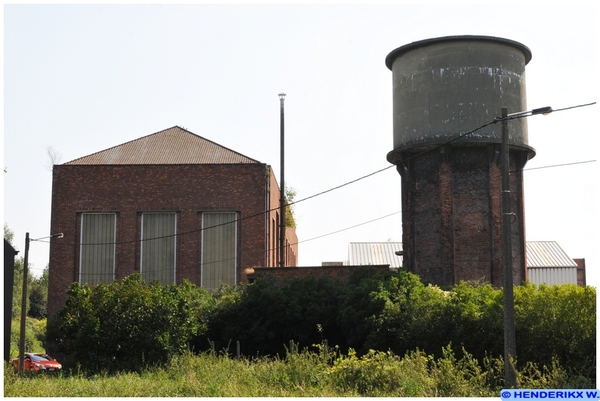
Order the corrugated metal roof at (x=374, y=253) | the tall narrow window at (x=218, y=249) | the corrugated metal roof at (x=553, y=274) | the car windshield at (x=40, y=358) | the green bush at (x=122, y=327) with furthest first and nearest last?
1. the corrugated metal roof at (x=374, y=253)
2. the corrugated metal roof at (x=553, y=274)
3. the tall narrow window at (x=218, y=249)
4. the car windshield at (x=40, y=358)
5. the green bush at (x=122, y=327)

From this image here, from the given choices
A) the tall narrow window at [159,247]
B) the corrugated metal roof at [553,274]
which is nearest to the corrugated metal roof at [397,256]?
the corrugated metal roof at [553,274]

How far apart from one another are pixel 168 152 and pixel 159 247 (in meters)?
4.96

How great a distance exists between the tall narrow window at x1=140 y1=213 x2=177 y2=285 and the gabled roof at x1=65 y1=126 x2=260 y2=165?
2814 millimetres

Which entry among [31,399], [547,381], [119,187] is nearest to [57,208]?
[119,187]

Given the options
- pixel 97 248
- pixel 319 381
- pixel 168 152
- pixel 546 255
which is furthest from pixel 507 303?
pixel 546 255

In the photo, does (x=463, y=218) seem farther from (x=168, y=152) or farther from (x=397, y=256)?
(x=397, y=256)

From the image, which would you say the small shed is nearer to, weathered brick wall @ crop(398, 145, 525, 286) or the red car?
weathered brick wall @ crop(398, 145, 525, 286)

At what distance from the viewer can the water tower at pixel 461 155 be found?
92.3ft

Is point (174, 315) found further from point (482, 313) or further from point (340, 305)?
point (482, 313)

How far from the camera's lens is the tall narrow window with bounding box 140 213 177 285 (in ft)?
126

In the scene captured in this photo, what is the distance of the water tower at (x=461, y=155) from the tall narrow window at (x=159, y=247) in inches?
529

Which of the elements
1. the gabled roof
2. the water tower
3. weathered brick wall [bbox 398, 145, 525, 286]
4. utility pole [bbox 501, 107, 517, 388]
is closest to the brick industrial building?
the gabled roof

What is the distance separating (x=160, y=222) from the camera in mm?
39094

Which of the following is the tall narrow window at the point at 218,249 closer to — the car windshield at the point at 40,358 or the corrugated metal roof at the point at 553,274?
the car windshield at the point at 40,358
